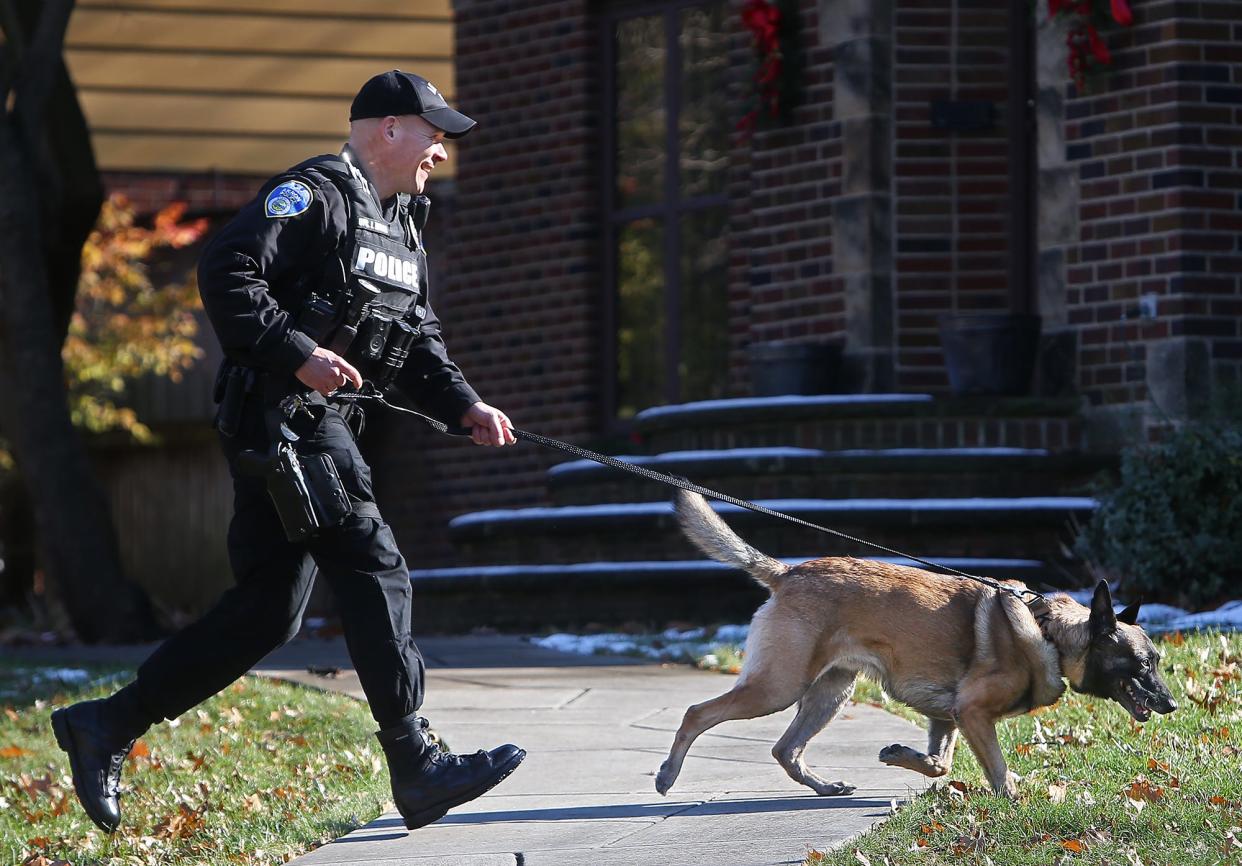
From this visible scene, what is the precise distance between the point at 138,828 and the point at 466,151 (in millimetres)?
8282

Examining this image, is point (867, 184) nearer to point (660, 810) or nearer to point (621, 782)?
point (621, 782)

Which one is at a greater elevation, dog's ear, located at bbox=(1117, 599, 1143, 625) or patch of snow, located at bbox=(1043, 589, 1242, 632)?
dog's ear, located at bbox=(1117, 599, 1143, 625)

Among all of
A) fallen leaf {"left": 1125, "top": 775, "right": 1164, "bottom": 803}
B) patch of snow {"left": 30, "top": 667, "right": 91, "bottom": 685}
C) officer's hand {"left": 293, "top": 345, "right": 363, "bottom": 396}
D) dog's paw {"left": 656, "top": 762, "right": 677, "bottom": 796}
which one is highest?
officer's hand {"left": 293, "top": 345, "right": 363, "bottom": 396}

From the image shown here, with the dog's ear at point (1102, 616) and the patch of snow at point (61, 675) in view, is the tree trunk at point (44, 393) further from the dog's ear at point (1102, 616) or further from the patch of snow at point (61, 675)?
the dog's ear at point (1102, 616)

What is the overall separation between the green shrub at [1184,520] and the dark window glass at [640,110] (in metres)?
4.58

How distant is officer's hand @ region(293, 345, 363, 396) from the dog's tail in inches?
46.3

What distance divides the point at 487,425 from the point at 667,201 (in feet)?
23.6

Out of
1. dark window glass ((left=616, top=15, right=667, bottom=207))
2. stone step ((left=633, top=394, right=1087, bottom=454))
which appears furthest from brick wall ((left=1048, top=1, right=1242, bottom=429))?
dark window glass ((left=616, top=15, right=667, bottom=207))

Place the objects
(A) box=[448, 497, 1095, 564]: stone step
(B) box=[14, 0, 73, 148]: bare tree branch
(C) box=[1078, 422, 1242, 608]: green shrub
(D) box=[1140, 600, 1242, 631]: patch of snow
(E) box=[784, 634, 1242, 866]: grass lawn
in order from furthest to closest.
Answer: (B) box=[14, 0, 73, 148]: bare tree branch < (A) box=[448, 497, 1095, 564]: stone step < (C) box=[1078, 422, 1242, 608]: green shrub < (D) box=[1140, 600, 1242, 631]: patch of snow < (E) box=[784, 634, 1242, 866]: grass lawn

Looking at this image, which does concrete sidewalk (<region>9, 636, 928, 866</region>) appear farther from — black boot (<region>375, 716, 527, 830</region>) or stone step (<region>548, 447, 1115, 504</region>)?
stone step (<region>548, 447, 1115, 504</region>)

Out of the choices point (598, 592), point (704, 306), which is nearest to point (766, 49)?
point (704, 306)

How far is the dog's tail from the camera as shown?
5520 millimetres

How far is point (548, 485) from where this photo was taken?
12016mm

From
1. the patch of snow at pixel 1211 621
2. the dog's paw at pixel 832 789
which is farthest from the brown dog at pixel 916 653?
the patch of snow at pixel 1211 621
